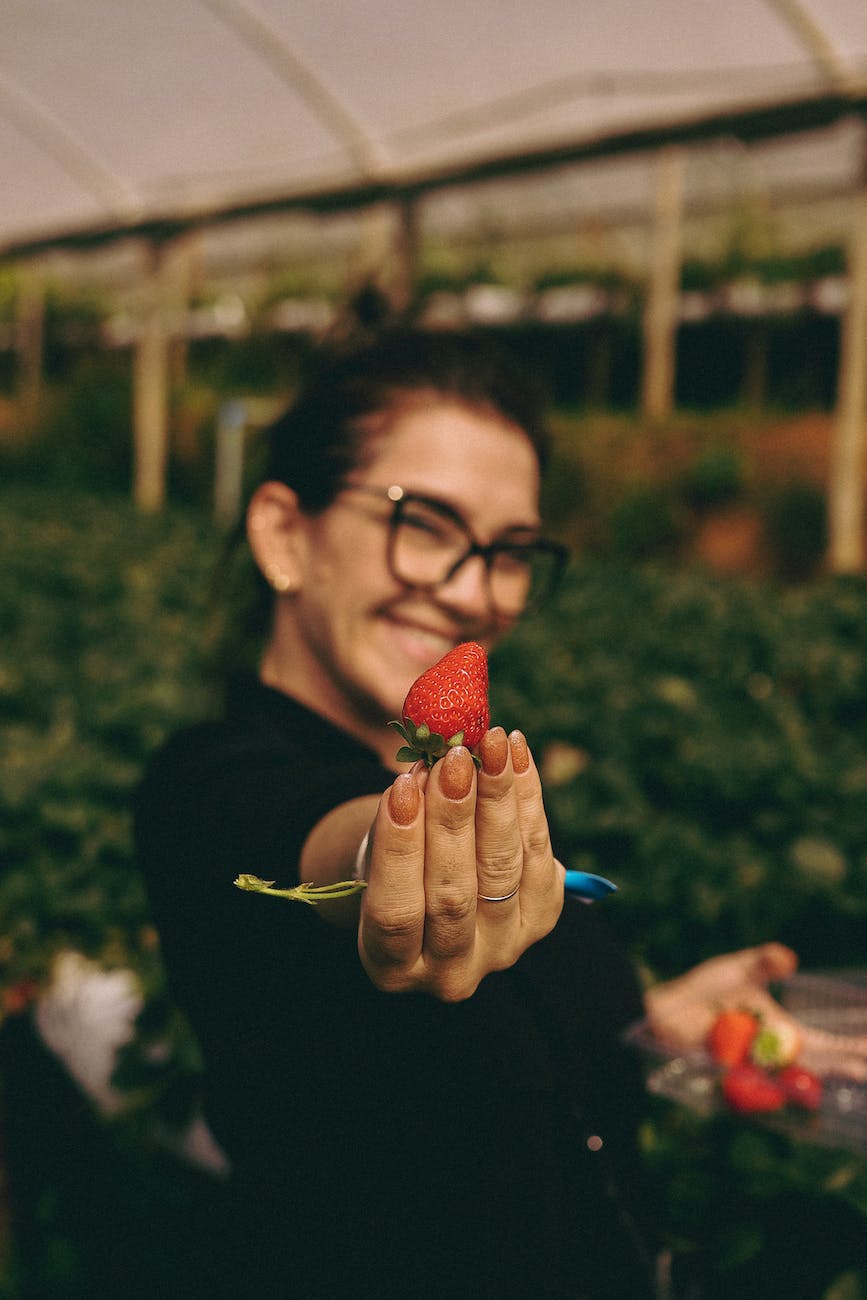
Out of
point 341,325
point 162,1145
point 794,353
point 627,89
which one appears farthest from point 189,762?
point 794,353

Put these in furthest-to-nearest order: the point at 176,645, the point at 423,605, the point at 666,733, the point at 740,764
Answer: the point at 176,645 → the point at 666,733 → the point at 740,764 → the point at 423,605

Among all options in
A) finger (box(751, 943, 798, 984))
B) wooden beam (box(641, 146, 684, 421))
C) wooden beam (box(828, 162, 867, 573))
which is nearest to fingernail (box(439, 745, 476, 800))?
finger (box(751, 943, 798, 984))

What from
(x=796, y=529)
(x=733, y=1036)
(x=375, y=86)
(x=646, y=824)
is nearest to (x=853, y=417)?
(x=796, y=529)

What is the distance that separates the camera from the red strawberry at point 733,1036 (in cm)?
149

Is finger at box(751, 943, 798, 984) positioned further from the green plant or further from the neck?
the green plant

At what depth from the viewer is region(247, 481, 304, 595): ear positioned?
1.43 metres

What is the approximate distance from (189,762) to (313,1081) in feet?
1.11

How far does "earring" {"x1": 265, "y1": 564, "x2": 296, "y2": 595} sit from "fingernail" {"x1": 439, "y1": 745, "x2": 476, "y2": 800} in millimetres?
852

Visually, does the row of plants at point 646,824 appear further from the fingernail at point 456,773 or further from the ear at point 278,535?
the fingernail at point 456,773

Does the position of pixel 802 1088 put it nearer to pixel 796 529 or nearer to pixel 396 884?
Answer: pixel 396 884

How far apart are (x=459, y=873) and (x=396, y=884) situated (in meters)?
0.04

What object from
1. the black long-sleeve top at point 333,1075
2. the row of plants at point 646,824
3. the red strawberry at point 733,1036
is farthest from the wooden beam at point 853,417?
the black long-sleeve top at point 333,1075

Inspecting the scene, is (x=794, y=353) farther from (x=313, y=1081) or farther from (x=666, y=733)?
(x=313, y=1081)

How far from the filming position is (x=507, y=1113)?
947mm
